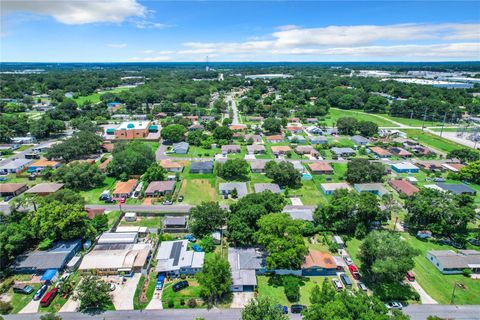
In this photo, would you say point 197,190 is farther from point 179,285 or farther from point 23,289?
point 23,289

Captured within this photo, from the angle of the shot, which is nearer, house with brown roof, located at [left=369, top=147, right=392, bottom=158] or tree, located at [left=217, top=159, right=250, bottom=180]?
tree, located at [left=217, top=159, right=250, bottom=180]

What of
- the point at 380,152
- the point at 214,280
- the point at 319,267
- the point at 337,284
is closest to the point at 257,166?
the point at 319,267

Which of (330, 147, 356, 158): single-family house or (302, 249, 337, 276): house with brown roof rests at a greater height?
(330, 147, 356, 158): single-family house

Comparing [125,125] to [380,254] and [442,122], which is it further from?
[442,122]

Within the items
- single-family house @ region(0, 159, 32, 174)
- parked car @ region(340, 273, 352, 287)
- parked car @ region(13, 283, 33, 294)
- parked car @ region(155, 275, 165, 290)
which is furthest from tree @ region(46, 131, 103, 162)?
parked car @ region(340, 273, 352, 287)

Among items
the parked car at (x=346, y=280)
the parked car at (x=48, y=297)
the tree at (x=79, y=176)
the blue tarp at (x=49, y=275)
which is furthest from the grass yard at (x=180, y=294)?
the tree at (x=79, y=176)

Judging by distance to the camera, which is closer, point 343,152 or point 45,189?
point 45,189

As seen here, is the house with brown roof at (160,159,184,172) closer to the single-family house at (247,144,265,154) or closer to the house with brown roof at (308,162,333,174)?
the single-family house at (247,144,265,154)
